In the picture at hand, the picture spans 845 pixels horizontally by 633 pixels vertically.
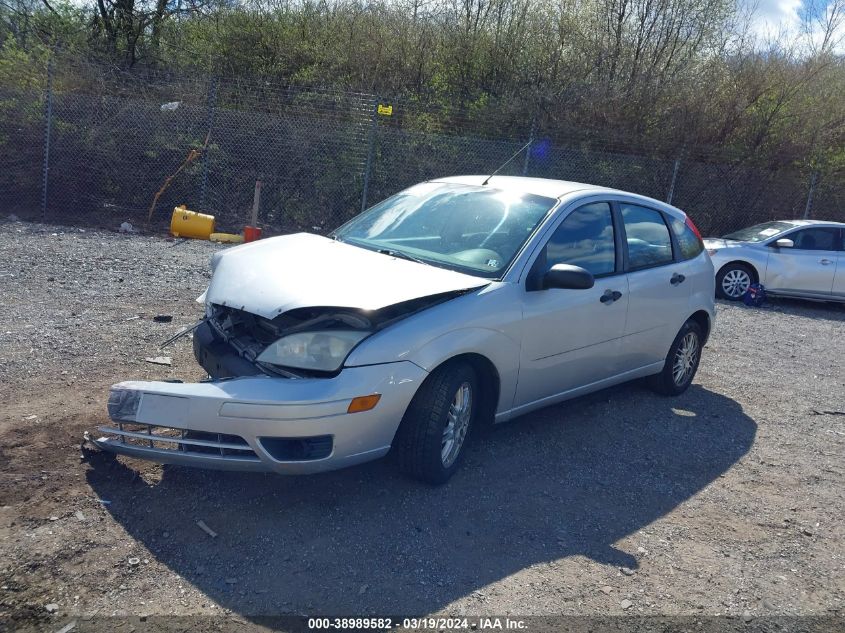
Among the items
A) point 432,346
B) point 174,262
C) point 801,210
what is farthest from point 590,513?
point 801,210

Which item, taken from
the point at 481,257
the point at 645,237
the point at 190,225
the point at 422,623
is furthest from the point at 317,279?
the point at 190,225

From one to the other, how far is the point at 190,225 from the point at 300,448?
32.8 ft

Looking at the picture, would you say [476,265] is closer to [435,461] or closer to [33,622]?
[435,461]

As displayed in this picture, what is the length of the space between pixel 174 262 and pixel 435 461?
714 cm

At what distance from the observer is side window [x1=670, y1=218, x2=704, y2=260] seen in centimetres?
636

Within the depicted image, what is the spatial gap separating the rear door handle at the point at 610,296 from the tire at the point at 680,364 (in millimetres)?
1186

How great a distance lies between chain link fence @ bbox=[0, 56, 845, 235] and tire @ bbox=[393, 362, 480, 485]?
10.2m

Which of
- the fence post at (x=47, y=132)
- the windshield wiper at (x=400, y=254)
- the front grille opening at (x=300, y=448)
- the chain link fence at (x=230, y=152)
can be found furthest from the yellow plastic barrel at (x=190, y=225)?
the front grille opening at (x=300, y=448)

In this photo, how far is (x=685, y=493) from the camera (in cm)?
473

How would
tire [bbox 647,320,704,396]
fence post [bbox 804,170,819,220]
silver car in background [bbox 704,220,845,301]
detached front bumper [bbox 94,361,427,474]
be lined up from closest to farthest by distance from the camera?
detached front bumper [bbox 94,361,427,474] < tire [bbox 647,320,704,396] < silver car in background [bbox 704,220,845,301] < fence post [bbox 804,170,819,220]

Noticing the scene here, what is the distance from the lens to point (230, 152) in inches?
561

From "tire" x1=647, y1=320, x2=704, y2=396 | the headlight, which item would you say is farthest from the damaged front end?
"tire" x1=647, y1=320, x2=704, y2=396

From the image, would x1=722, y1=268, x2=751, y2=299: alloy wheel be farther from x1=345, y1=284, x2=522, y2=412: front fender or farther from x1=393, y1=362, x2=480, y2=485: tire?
x1=393, y1=362, x2=480, y2=485: tire

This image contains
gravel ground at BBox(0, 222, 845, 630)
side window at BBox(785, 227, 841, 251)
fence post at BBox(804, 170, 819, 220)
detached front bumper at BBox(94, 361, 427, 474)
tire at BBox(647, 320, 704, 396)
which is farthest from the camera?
fence post at BBox(804, 170, 819, 220)
